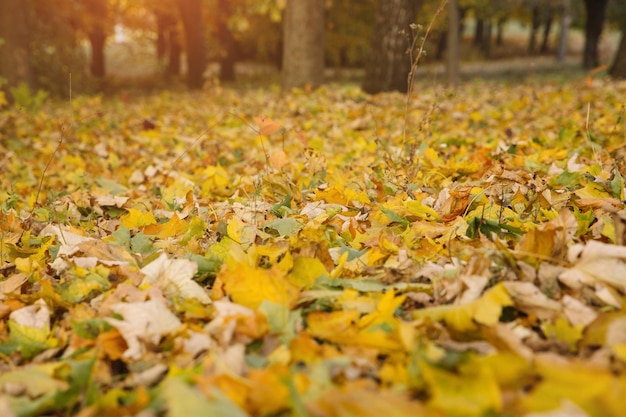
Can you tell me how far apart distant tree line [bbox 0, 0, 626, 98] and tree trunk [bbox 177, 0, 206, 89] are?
27 millimetres

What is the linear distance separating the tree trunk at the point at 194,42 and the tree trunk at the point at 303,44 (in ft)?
24.3

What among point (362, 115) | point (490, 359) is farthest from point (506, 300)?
point (362, 115)

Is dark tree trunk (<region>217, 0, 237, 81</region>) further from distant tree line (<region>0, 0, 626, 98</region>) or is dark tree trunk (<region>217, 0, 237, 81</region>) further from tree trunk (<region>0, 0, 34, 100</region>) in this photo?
tree trunk (<region>0, 0, 34, 100</region>)

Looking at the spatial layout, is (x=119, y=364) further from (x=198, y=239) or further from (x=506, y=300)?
(x=506, y=300)

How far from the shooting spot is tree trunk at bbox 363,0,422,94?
7.59 m

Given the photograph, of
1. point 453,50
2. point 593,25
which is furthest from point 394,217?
point 593,25

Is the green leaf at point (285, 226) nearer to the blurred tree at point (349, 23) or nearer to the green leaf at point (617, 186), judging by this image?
the green leaf at point (617, 186)

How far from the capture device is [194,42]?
Result: 15.4 metres

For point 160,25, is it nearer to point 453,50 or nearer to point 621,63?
point 453,50

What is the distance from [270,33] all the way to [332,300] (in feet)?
67.5

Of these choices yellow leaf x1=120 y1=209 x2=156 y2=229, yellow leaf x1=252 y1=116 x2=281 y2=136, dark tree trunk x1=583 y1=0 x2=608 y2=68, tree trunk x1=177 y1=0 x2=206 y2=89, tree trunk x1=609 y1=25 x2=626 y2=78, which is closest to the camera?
yellow leaf x1=120 y1=209 x2=156 y2=229

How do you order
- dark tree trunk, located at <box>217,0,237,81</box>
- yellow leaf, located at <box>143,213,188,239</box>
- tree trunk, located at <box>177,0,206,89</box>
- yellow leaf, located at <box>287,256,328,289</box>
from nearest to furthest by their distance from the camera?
1. yellow leaf, located at <box>287,256,328,289</box>
2. yellow leaf, located at <box>143,213,188,239</box>
3. tree trunk, located at <box>177,0,206,89</box>
4. dark tree trunk, located at <box>217,0,237,81</box>

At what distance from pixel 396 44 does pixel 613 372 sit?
7.10m

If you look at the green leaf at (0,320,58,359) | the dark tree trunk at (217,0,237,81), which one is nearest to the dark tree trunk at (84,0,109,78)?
the dark tree trunk at (217,0,237,81)
